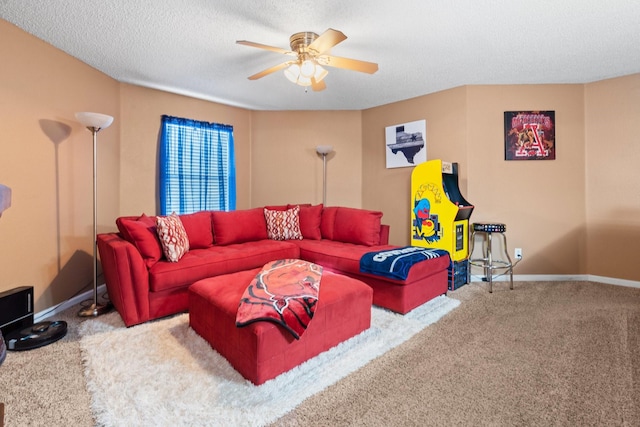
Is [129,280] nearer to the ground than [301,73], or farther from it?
nearer to the ground

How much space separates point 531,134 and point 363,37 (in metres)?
2.50

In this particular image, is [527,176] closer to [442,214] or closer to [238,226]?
[442,214]

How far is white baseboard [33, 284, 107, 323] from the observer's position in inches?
99.0

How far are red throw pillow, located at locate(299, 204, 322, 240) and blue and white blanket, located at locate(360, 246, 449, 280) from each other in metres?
1.16

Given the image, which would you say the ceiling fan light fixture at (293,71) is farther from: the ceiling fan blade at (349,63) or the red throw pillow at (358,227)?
the red throw pillow at (358,227)

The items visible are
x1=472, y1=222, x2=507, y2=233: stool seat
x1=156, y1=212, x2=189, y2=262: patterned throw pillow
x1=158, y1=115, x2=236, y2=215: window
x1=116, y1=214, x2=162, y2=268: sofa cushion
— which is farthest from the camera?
x1=158, y1=115, x2=236, y2=215: window

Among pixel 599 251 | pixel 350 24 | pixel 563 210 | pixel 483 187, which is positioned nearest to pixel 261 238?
pixel 350 24

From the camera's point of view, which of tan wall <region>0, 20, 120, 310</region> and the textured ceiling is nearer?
the textured ceiling

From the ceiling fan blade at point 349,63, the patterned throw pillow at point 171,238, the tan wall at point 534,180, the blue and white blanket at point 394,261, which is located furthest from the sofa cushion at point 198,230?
the tan wall at point 534,180

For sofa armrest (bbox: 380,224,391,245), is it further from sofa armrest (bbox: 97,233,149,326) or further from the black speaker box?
the black speaker box

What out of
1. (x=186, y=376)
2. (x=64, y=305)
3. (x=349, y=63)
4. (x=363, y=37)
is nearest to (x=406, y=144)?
(x=363, y=37)

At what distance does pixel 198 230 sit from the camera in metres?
3.18

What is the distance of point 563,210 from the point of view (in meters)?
3.62

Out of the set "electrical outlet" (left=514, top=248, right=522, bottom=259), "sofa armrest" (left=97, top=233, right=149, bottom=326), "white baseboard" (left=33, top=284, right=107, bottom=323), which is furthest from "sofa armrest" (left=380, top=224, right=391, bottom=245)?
"white baseboard" (left=33, top=284, right=107, bottom=323)
